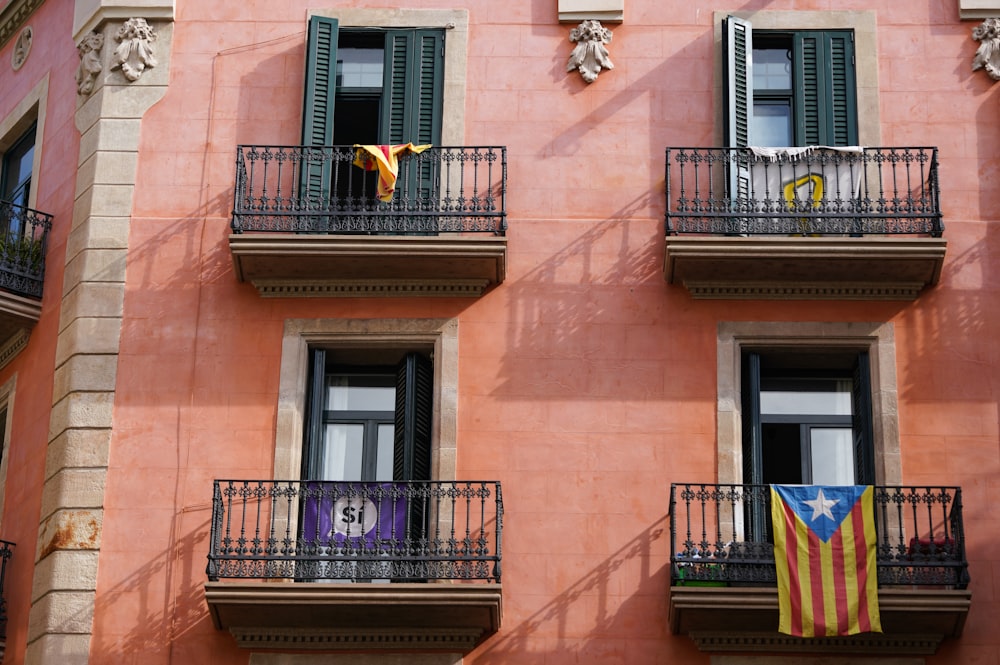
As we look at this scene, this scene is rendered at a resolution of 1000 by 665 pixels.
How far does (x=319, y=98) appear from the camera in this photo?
22.1 metres

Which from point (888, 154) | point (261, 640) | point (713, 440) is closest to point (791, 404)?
point (713, 440)

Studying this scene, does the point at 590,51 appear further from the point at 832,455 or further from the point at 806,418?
the point at 832,455

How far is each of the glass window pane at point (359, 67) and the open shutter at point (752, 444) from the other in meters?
5.35

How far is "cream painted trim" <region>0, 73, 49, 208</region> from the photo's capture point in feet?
77.0

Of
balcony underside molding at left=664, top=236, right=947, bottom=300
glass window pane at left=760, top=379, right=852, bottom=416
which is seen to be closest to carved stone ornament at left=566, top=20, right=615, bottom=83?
balcony underside molding at left=664, top=236, right=947, bottom=300

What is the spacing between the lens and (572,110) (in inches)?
875

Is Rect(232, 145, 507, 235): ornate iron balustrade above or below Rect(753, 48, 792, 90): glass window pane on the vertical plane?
below

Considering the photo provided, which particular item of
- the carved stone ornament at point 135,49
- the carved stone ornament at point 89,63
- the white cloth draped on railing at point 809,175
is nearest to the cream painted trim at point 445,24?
the carved stone ornament at point 135,49

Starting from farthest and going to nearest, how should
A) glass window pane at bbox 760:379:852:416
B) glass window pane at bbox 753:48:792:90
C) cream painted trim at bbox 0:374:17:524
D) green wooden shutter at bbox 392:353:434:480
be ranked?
1. glass window pane at bbox 753:48:792:90
2. cream painted trim at bbox 0:374:17:524
3. glass window pane at bbox 760:379:852:416
4. green wooden shutter at bbox 392:353:434:480

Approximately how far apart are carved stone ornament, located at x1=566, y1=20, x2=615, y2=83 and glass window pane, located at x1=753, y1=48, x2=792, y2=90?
5.47 feet

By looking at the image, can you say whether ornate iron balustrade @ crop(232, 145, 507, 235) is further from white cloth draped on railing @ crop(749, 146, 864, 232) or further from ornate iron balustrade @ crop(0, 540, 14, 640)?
ornate iron balustrade @ crop(0, 540, 14, 640)

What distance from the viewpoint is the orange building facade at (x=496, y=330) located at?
19719 millimetres

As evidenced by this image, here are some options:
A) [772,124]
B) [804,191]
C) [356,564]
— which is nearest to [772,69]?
[772,124]

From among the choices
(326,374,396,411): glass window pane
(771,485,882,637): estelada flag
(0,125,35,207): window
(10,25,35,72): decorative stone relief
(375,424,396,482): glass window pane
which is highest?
(10,25,35,72): decorative stone relief
